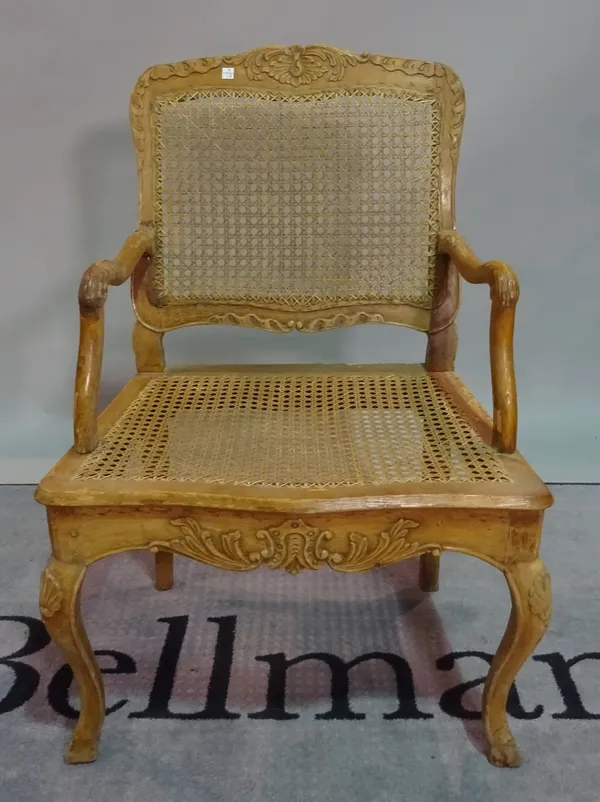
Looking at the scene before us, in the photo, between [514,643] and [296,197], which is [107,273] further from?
[514,643]

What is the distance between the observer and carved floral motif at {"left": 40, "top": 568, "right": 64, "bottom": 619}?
1064mm

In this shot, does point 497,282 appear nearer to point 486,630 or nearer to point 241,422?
point 241,422

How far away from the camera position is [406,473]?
1.05 metres

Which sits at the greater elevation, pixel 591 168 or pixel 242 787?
pixel 591 168

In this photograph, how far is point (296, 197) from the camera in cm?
140

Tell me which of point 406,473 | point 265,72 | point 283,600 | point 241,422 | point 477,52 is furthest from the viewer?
point 477,52

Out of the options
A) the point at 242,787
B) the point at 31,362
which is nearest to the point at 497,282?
the point at 242,787

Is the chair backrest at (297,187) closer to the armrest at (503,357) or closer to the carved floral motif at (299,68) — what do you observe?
the carved floral motif at (299,68)

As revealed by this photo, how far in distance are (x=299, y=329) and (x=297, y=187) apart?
25cm

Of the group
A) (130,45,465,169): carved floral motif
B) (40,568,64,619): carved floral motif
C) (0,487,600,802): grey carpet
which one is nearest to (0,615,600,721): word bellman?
(0,487,600,802): grey carpet

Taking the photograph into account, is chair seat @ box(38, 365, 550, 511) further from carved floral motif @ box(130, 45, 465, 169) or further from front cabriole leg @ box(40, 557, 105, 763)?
carved floral motif @ box(130, 45, 465, 169)

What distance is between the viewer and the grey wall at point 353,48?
173 cm

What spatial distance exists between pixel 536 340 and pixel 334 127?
90 cm

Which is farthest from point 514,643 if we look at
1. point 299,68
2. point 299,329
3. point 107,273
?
point 299,68
